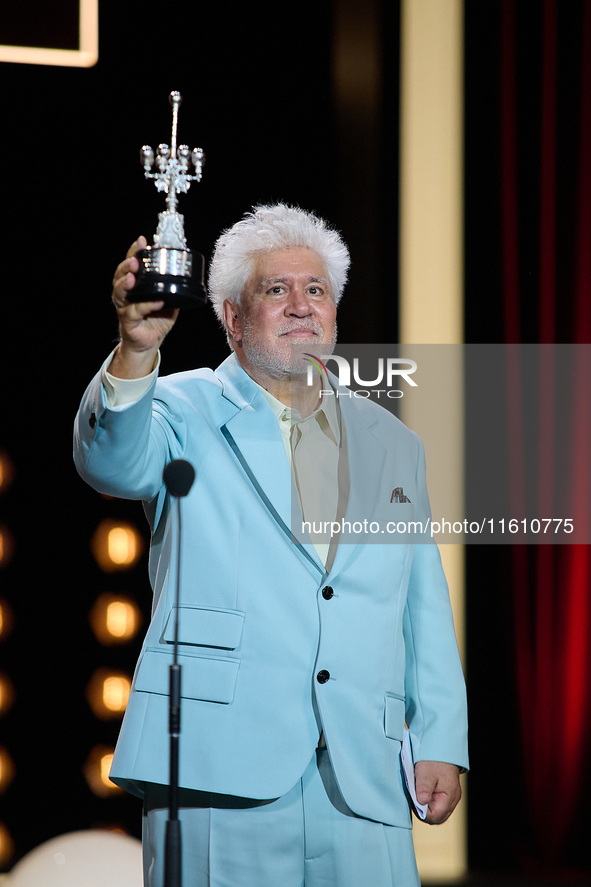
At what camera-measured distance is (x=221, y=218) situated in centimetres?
321

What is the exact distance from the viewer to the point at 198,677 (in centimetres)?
147

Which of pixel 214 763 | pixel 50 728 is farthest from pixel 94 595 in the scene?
pixel 214 763

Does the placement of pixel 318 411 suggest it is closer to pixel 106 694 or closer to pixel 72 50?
pixel 106 694

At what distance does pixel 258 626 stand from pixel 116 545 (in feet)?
5.96

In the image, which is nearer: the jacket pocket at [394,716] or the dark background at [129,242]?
the jacket pocket at [394,716]

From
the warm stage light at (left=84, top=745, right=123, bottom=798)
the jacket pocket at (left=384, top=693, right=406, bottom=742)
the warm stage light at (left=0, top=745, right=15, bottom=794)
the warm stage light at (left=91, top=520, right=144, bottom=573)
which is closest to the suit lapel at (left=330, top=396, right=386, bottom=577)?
the jacket pocket at (left=384, top=693, right=406, bottom=742)

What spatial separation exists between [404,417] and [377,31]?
137cm

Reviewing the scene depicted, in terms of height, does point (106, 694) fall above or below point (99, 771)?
above

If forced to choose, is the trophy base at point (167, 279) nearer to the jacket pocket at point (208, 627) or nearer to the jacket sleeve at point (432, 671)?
the jacket pocket at point (208, 627)

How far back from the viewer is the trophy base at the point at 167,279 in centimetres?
131

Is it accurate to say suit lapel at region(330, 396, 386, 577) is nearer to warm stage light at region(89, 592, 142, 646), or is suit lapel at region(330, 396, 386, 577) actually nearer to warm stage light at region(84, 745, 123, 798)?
warm stage light at region(89, 592, 142, 646)

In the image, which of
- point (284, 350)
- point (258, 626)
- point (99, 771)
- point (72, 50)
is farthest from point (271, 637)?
point (72, 50)

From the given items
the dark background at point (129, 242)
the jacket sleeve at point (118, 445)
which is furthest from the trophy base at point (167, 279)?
the dark background at point (129, 242)

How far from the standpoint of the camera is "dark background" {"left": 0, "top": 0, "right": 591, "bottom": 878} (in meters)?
3.12
